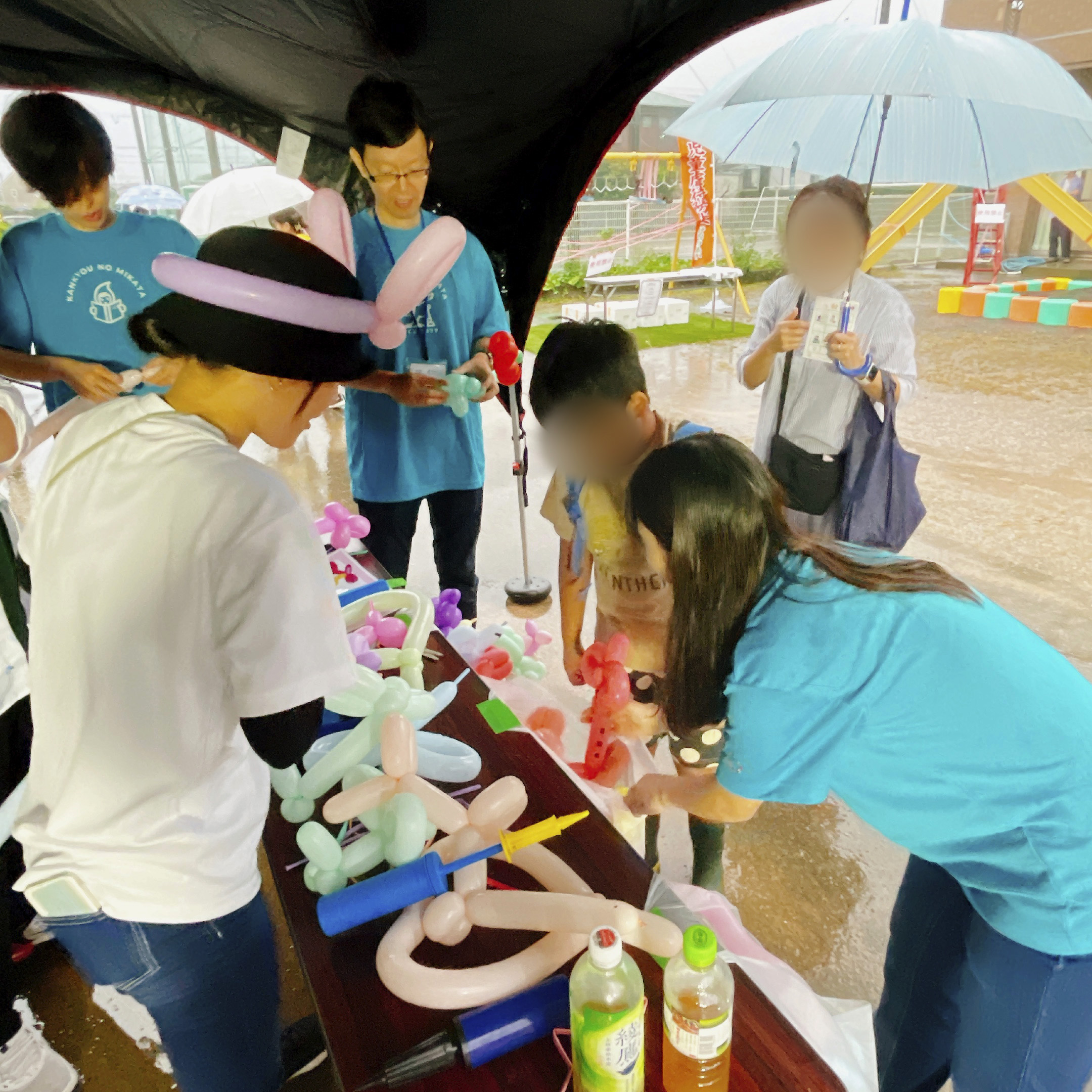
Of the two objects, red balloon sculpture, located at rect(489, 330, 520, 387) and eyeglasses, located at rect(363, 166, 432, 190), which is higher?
eyeglasses, located at rect(363, 166, 432, 190)

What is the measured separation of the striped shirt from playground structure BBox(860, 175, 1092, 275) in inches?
48.8

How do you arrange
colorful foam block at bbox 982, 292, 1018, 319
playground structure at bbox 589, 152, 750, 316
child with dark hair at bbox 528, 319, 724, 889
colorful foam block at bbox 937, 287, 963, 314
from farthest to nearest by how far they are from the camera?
colorful foam block at bbox 937, 287, 963, 314 < playground structure at bbox 589, 152, 750, 316 < colorful foam block at bbox 982, 292, 1018, 319 < child with dark hair at bbox 528, 319, 724, 889

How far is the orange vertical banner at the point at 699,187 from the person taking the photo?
826 centimetres

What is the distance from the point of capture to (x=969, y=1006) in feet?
3.27

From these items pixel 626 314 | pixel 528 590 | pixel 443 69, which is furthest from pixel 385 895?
pixel 626 314

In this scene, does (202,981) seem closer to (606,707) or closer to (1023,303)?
(606,707)

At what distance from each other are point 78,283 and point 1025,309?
961 centimetres

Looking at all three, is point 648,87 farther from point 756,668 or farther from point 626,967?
point 626,967

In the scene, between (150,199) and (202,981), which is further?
(150,199)

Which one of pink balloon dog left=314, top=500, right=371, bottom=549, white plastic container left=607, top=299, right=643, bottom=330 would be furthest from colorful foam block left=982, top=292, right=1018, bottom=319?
pink balloon dog left=314, top=500, right=371, bottom=549

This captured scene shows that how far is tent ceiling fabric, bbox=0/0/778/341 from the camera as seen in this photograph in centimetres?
181

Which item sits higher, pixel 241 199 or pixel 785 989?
pixel 241 199

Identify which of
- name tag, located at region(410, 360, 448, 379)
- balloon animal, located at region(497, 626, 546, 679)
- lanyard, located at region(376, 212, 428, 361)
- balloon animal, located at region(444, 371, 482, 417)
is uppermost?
lanyard, located at region(376, 212, 428, 361)

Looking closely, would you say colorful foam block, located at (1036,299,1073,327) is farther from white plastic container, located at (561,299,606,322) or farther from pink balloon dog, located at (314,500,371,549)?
pink balloon dog, located at (314,500,371,549)
